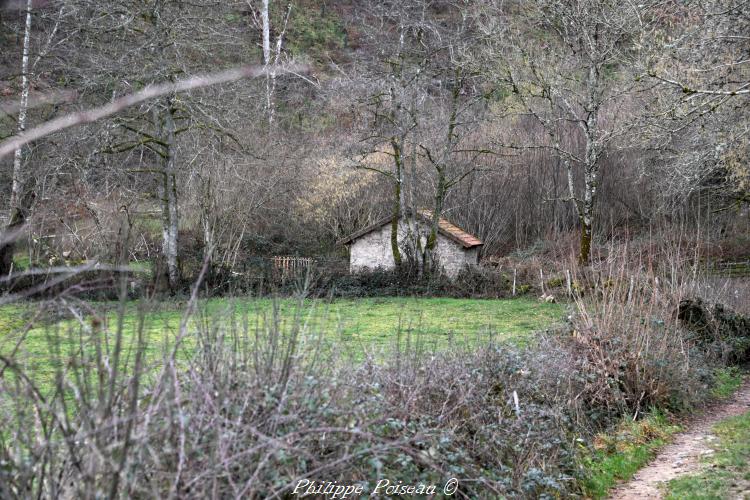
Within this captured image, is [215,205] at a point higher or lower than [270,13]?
lower

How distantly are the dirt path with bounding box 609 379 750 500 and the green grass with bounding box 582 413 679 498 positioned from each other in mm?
105

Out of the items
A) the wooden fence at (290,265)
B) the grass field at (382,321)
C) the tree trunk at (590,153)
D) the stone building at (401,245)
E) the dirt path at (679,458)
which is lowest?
the dirt path at (679,458)

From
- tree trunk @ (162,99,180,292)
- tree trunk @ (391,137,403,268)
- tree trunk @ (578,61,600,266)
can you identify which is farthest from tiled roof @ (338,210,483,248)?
tree trunk @ (162,99,180,292)

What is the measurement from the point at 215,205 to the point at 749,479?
1891 centimetres

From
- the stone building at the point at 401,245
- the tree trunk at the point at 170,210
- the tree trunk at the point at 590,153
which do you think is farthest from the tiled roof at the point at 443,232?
the tree trunk at the point at 170,210

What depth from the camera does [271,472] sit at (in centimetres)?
483

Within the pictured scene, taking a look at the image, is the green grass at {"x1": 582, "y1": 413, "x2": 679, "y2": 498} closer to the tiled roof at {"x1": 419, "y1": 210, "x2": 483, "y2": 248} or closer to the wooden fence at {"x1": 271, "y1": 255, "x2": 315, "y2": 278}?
the tiled roof at {"x1": 419, "y1": 210, "x2": 483, "y2": 248}

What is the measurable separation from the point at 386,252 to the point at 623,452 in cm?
1767

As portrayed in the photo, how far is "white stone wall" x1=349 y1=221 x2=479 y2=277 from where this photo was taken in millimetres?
26375

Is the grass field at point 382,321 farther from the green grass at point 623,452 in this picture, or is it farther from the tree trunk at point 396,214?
the tree trunk at point 396,214

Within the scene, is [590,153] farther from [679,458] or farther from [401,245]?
[679,458]

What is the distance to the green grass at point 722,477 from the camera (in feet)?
25.9

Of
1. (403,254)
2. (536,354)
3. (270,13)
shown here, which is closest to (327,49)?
(270,13)

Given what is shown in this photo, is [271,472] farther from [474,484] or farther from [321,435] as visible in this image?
[474,484]
